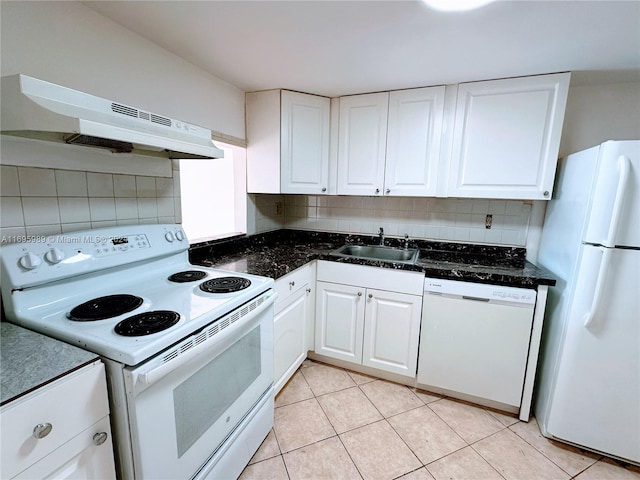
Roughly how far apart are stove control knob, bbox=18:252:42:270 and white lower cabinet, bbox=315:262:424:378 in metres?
1.48

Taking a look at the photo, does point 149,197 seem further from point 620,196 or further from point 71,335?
point 620,196

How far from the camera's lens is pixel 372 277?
1.95 meters

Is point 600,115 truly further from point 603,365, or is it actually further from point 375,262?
point 375,262

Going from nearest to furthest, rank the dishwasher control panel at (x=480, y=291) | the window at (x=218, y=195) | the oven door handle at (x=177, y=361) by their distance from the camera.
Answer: the oven door handle at (x=177, y=361), the dishwasher control panel at (x=480, y=291), the window at (x=218, y=195)

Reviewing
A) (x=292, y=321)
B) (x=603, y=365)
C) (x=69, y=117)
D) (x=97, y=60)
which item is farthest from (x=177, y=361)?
(x=603, y=365)

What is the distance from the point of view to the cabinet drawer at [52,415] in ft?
2.06

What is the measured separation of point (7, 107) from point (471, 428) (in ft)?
8.32

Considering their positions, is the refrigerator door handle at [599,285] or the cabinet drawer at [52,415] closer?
the cabinet drawer at [52,415]

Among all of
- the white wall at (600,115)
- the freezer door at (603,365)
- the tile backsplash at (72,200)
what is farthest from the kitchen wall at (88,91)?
the white wall at (600,115)

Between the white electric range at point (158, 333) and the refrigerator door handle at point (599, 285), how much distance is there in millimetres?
1555

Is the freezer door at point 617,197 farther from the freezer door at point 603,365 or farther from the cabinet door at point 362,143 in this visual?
the cabinet door at point 362,143

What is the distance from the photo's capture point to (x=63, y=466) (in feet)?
2.42

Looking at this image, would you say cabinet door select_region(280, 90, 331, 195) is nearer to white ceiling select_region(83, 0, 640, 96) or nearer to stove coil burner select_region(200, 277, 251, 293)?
white ceiling select_region(83, 0, 640, 96)

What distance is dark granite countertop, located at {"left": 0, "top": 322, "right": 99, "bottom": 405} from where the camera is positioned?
0.66m
